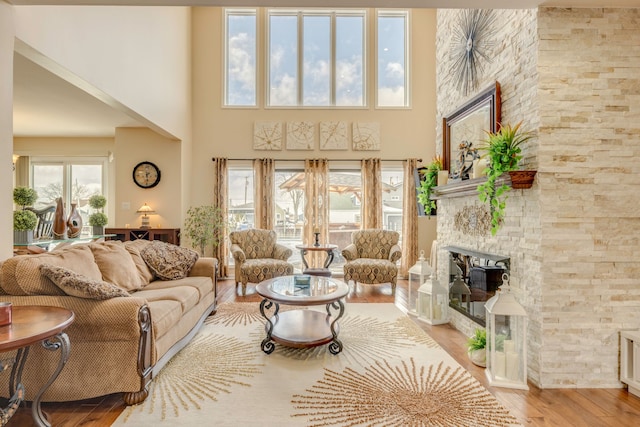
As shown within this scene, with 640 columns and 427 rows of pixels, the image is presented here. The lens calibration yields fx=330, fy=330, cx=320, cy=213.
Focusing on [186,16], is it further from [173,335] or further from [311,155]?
[173,335]

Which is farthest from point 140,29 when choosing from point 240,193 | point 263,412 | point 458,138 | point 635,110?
point 635,110

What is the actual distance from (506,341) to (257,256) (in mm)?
3761

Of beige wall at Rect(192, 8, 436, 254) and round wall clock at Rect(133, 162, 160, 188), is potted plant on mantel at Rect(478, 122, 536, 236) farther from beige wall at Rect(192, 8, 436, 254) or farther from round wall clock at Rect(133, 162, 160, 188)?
round wall clock at Rect(133, 162, 160, 188)

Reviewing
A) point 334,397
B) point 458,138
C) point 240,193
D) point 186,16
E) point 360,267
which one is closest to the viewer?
point 334,397

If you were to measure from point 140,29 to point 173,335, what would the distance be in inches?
157

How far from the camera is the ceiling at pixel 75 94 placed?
7.67 feet

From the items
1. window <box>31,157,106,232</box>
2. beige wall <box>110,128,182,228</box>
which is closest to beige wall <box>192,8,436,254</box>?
beige wall <box>110,128,182,228</box>

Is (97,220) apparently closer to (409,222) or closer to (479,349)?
(479,349)

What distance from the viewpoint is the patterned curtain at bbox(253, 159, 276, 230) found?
6.29 meters

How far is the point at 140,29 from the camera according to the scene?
170 inches

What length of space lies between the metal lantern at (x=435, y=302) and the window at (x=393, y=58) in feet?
13.6

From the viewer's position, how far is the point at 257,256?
532 centimetres

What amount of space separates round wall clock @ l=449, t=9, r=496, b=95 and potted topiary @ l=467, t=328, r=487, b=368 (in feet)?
7.63

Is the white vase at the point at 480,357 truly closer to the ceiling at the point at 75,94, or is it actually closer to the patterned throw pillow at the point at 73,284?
the ceiling at the point at 75,94
